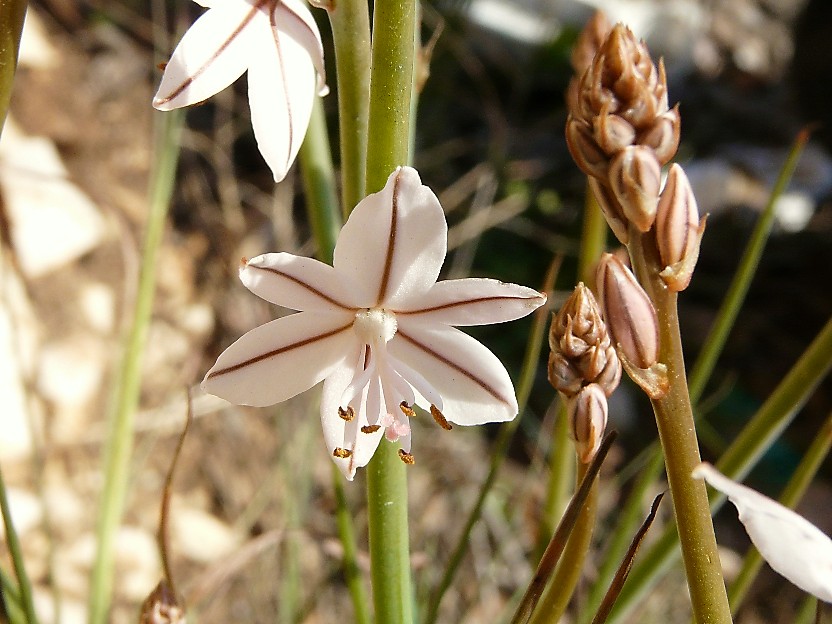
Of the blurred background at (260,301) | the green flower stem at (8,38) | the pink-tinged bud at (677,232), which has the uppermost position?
the green flower stem at (8,38)

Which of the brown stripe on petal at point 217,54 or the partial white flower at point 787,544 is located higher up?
the brown stripe on petal at point 217,54

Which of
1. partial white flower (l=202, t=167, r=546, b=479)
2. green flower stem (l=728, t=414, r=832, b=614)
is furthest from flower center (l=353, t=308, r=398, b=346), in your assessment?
green flower stem (l=728, t=414, r=832, b=614)

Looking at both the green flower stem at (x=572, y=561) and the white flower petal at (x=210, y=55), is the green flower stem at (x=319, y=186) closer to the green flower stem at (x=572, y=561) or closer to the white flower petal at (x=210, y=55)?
the white flower petal at (x=210, y=55)

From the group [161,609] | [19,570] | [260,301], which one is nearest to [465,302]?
[161,609]

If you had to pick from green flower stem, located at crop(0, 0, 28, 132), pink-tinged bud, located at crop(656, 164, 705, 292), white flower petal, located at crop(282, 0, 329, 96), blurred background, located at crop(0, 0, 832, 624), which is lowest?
blurred background, located at crop(0, 0, 832, 624)

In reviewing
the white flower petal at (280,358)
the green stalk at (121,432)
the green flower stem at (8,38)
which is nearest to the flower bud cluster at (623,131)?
the white flower petal at (280,358)

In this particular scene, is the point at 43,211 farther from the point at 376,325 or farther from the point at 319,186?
the point at 376,325

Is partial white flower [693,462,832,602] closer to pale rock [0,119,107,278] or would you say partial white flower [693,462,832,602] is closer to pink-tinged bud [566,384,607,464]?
pink-tinged bud [566,384,607,464]
